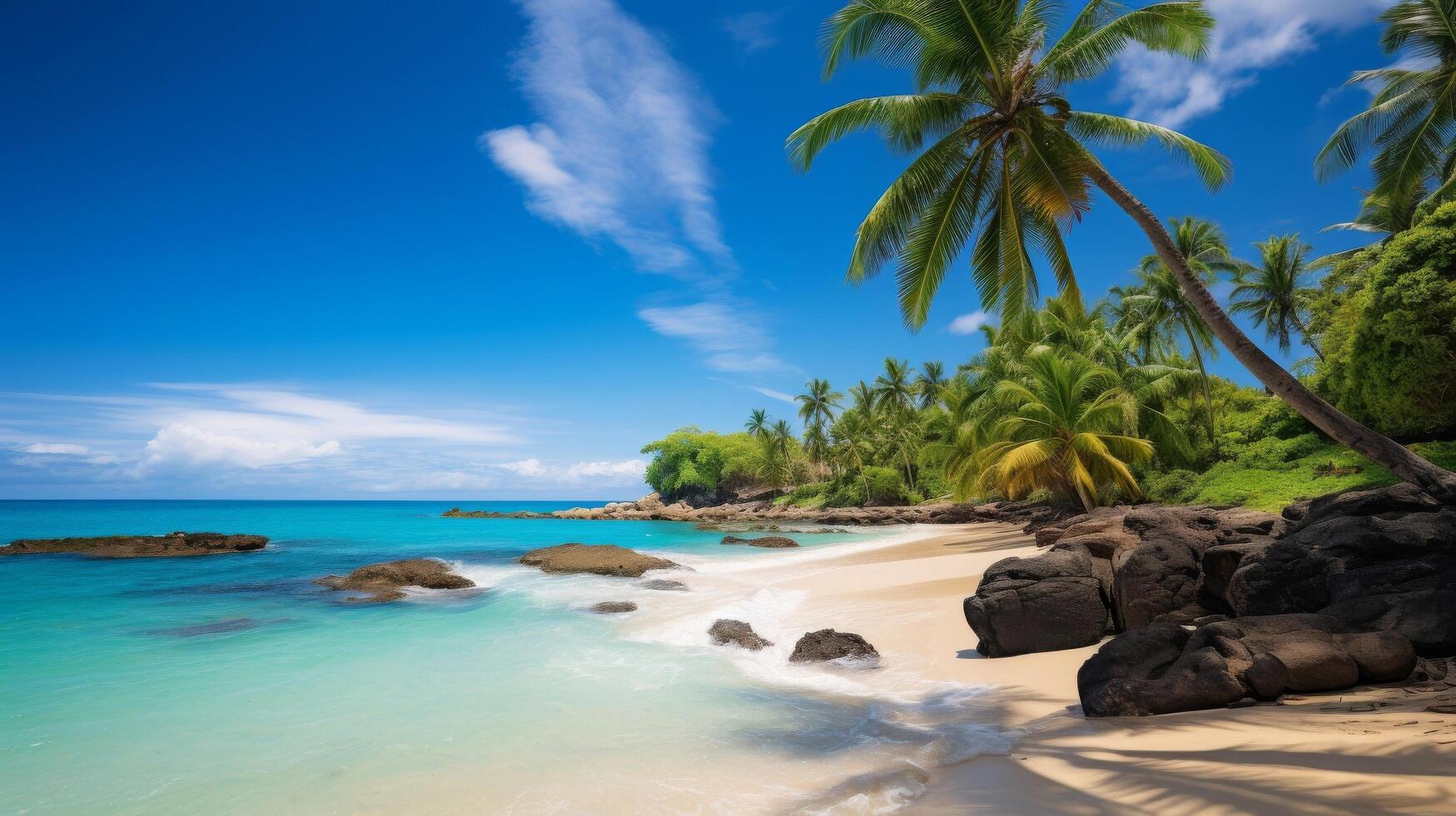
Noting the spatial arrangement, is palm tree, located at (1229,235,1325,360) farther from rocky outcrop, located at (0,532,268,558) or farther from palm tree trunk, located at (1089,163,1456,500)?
rocky outcrop, located at (0,532,268,558)

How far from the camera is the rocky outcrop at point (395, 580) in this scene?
16578mm

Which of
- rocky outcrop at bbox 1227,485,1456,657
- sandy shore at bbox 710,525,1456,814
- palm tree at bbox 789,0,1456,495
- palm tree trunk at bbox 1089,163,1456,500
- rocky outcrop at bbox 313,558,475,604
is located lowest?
rocky outcrop at bbox 313,558,475,604

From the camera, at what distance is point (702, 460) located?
7462 centimetres

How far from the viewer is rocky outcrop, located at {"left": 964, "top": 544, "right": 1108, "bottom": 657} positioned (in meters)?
7.62

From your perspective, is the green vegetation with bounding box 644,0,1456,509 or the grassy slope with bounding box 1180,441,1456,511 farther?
the grassy slope with bounding box 1180,441,1456,511

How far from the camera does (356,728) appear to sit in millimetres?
6613

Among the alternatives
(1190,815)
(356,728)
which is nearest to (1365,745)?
(1190,815)

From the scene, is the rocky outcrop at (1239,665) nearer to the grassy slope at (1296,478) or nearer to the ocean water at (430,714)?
the ocean water at (430,714)

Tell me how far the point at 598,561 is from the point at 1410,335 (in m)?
21.2

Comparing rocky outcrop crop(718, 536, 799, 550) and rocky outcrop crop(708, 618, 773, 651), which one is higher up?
rocky outcrop crop(708, 618, 773, 651)

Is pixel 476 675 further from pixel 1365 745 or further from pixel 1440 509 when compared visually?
Answer: pixel 1440 509

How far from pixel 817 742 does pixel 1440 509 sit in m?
6.86

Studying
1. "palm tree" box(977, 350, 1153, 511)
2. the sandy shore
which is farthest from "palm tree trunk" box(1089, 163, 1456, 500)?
"palm tree" box(977, 350, 1153, 511)

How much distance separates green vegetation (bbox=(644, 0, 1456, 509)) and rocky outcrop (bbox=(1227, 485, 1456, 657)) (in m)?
0.62
